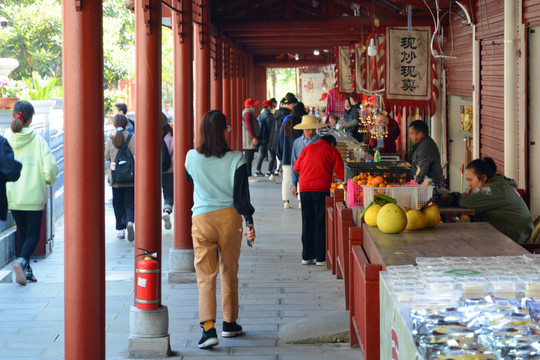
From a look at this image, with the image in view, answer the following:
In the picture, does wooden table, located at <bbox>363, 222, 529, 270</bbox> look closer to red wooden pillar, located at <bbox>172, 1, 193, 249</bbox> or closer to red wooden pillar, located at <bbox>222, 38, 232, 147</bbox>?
red wooden pillar, located at <bbox>172, 1, 193, 249</bbox>

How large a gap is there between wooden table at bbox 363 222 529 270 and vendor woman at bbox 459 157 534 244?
3.48ft

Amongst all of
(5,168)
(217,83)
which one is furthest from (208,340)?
(217,83)

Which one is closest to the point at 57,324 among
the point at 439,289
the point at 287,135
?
the point at 439,289

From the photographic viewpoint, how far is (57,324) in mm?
6770

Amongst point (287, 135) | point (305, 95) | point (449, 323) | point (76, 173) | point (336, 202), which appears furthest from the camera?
point (305, 95)

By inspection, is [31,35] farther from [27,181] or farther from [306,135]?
[27,181]

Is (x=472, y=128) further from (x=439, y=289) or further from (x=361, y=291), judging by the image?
(x=439, y=289)

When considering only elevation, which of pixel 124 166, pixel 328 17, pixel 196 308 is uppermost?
pixel 328 17

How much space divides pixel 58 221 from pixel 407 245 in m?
9.01

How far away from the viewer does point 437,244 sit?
16.6ft

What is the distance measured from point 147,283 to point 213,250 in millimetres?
552

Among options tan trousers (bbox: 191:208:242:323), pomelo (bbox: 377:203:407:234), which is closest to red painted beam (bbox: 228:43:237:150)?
A: tan trousers (bbox: 191:208:242:323)

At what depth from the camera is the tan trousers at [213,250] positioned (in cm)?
600

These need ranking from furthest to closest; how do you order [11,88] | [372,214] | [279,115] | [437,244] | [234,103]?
1. [234,103]
2. [279,115]
3. [11,88]
4. [372,214]
5. [437,244]
